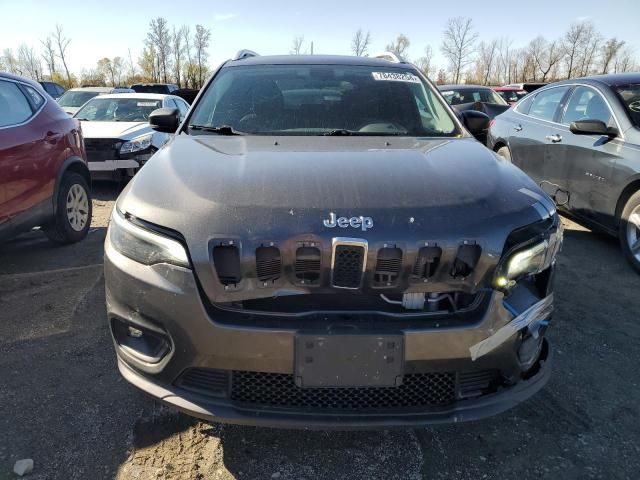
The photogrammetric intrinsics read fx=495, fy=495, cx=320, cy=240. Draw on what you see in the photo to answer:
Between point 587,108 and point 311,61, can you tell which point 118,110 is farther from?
point 587,108

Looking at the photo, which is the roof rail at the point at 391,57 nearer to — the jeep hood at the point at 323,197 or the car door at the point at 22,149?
the jeep hood at the point at 323,197

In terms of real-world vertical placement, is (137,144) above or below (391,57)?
below

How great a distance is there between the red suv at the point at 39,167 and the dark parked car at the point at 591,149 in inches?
195

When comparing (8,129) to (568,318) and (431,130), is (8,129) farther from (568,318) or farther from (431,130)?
(568,318)

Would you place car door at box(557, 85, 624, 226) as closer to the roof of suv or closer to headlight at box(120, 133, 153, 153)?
the roof of suv

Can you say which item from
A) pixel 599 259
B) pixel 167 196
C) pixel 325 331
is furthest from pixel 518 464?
pixel 599 259

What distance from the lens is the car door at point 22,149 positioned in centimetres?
393

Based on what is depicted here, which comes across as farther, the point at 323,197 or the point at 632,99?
the point at 632,99

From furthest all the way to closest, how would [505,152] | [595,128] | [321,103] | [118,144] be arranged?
[118,144] → [505,152] → [595,128] → [321,103]

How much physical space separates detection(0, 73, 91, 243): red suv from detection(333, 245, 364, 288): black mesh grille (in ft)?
10.8

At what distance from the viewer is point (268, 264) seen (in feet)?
5.83

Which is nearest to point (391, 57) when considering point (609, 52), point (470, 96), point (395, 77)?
point (395, 77)

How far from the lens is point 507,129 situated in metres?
6.48

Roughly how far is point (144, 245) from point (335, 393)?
36.2 inches
